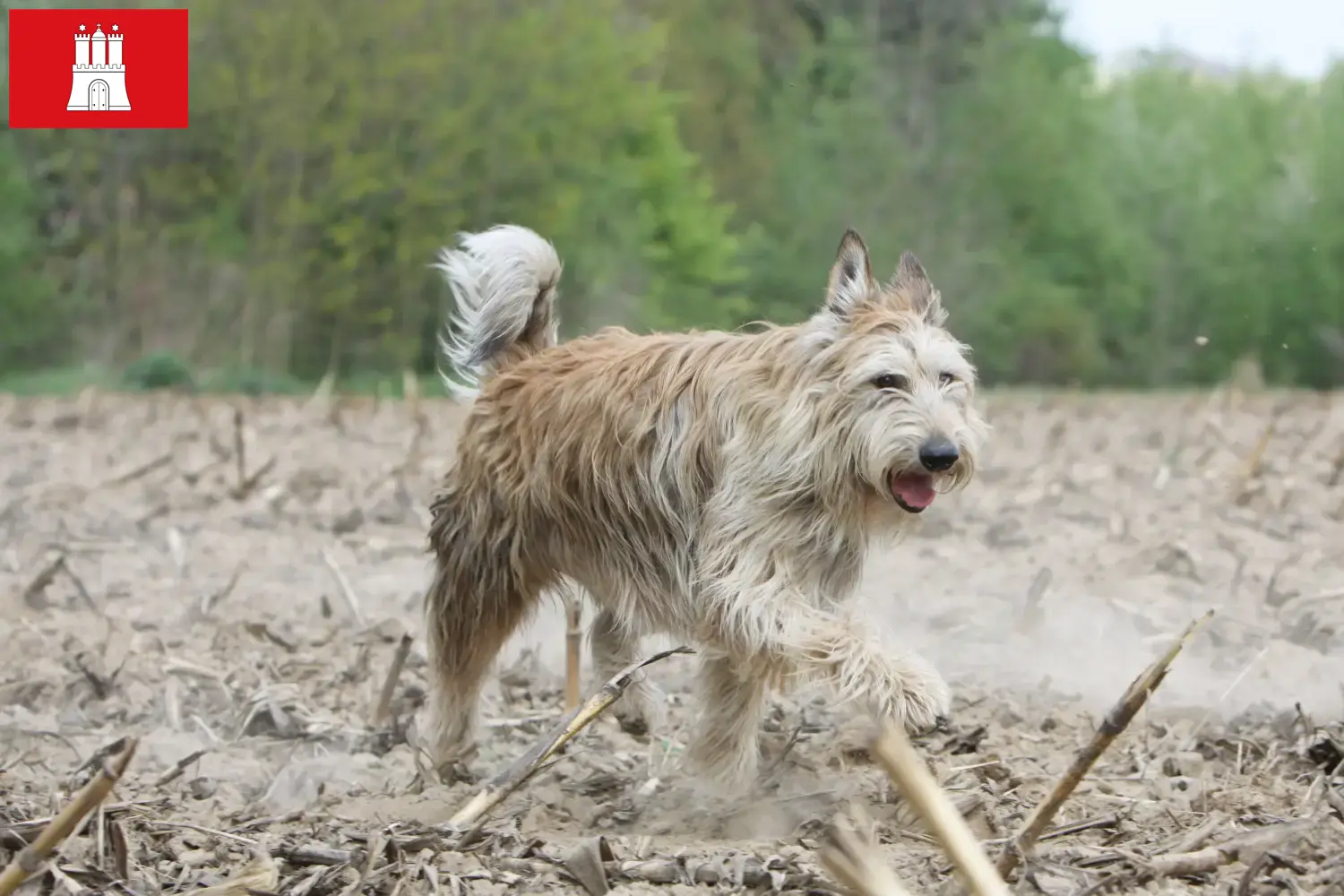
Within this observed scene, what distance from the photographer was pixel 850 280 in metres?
5.25

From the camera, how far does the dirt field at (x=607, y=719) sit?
12.5ft

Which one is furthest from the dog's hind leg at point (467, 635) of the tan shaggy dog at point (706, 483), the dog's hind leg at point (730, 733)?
the dog's hind leg at point (730, 733)

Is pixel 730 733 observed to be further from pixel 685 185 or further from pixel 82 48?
pixel 685 185

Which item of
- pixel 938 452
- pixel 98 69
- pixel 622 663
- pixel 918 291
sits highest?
pixel 98 69

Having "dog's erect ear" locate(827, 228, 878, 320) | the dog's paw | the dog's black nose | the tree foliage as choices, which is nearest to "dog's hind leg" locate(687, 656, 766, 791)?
the dog's paw

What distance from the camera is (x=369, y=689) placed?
21.7ft

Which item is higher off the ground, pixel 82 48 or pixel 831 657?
pixel 82 48

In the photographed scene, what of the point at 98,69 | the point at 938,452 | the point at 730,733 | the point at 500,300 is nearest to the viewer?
the point at 938,452

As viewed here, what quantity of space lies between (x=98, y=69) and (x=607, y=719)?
10581mm

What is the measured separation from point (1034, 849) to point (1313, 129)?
90.9 ft

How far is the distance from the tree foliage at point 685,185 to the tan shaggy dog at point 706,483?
61.0ft

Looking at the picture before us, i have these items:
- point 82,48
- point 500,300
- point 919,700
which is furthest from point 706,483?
point 82,48

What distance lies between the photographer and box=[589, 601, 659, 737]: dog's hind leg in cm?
606

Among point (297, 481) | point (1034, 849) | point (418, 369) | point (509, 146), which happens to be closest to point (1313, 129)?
point (509, 146)
